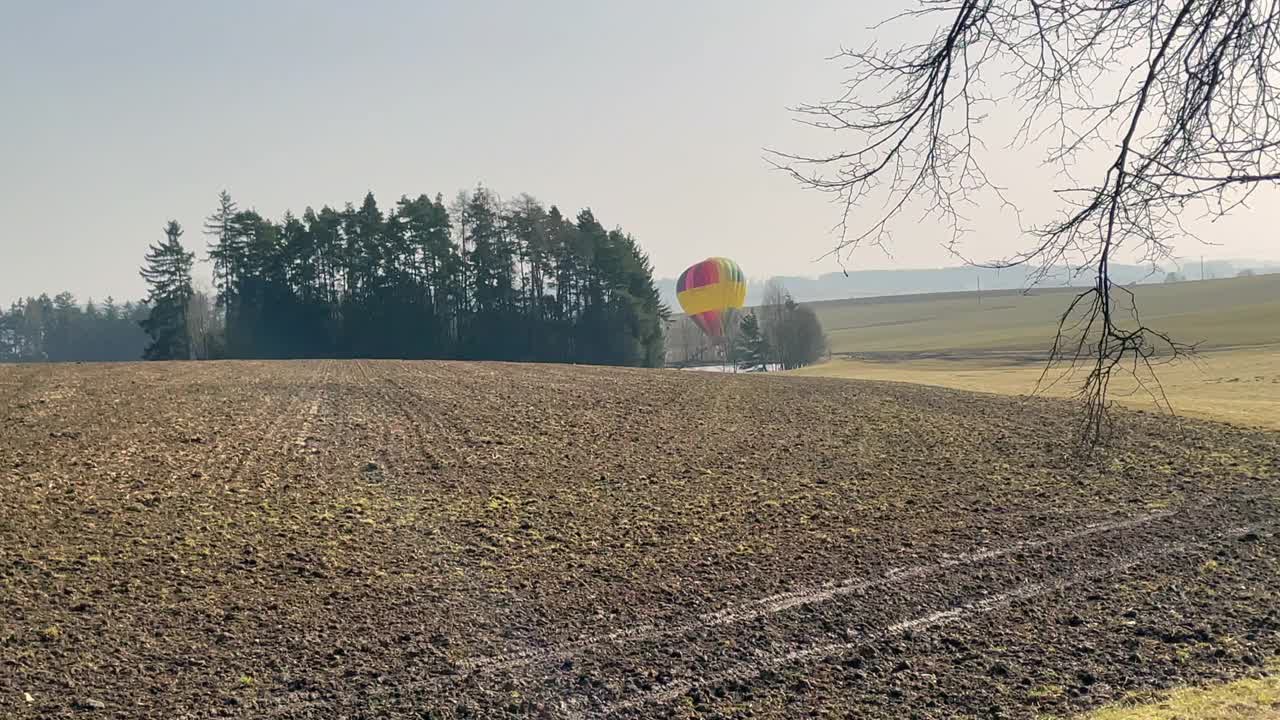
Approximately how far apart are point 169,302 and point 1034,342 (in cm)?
6447

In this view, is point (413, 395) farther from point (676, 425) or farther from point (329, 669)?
point (329, 669)

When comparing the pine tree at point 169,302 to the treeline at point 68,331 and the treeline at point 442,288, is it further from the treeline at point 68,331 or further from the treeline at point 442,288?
the treeline at point 68,331

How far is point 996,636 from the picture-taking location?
860 cm

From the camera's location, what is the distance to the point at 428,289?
212ft

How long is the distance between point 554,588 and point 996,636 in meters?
4.23

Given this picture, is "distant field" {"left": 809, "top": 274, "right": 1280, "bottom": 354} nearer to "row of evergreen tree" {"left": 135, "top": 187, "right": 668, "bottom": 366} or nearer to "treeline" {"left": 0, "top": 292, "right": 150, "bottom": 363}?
"row of evergreen tree" {"left": 135, "top": 187, "right": 668, "bottom": 366}

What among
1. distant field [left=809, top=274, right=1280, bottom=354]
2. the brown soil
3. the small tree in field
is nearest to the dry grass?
the brown soil

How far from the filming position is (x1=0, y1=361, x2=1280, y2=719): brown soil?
297 inches

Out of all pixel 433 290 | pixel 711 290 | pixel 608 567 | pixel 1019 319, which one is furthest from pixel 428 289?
pixel 1019 319

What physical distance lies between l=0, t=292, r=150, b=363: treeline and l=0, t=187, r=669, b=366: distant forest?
39966 millimetres

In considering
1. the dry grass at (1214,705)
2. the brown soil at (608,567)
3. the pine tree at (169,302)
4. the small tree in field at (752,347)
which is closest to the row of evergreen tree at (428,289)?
the pine tree at (169,302)

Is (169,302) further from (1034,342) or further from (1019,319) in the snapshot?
(1019,319)

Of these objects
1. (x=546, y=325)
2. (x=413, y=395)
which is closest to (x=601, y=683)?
(x=413, y=395)

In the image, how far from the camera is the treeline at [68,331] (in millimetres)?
100062
